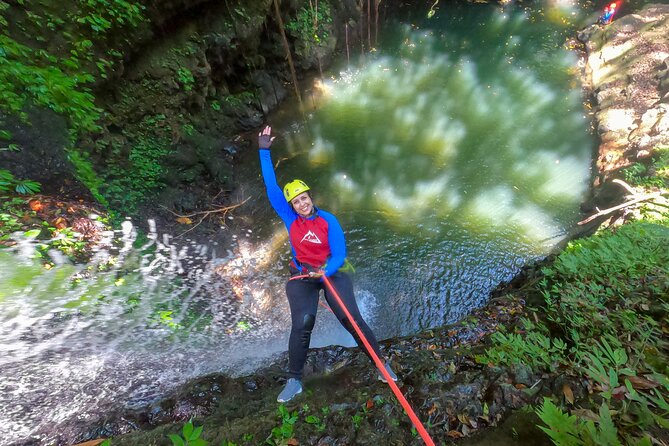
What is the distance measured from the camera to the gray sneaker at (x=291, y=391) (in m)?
3.29

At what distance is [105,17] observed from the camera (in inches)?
206

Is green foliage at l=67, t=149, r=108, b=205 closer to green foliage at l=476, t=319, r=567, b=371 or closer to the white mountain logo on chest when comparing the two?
the white mountain logo on chest

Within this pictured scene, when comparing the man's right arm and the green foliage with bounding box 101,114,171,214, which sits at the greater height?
the green foliage with bounding box 101,114,171,214

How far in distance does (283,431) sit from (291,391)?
2.84 feet

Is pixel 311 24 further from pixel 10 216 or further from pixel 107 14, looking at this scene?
pixel 10 216

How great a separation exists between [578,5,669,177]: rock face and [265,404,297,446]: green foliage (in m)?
8.86

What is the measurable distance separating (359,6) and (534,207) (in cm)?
1117

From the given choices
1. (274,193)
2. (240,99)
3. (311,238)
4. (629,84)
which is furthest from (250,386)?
(629,84)

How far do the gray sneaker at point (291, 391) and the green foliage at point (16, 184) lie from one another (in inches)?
181

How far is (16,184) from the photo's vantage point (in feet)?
14.5

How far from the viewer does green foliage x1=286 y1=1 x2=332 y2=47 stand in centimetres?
1025

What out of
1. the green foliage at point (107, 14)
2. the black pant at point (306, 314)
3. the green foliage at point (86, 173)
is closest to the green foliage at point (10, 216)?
the green foliage at point (86, 173)

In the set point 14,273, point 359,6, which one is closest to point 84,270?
→ point 14,273

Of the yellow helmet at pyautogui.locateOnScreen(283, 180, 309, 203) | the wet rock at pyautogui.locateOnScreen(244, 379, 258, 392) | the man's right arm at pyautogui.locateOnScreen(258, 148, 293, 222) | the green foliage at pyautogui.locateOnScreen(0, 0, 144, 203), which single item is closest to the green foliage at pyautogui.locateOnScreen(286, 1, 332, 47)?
the green foliage at pyautogui.locateOnScreen(0, 0, 144, 203)
